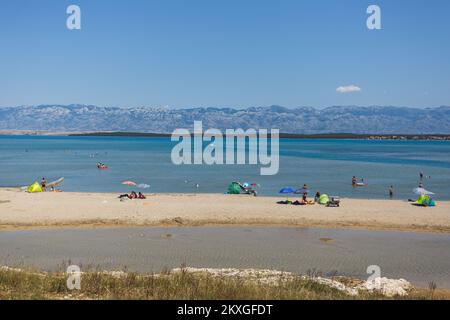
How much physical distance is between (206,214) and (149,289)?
1621cm

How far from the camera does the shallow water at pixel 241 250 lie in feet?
53.1

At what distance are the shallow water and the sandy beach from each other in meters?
1.33

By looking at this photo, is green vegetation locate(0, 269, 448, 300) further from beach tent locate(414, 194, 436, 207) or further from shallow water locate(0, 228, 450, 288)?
beach tent locate(414, 194, 436, 207)

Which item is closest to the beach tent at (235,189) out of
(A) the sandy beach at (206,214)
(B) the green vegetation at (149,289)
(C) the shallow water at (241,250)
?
(A) the sandy beach at (206,214)

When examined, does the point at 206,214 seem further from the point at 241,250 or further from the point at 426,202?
the point at 426,202

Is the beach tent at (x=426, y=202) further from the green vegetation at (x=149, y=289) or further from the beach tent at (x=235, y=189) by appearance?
the green vegetation at (x=149, y=289)

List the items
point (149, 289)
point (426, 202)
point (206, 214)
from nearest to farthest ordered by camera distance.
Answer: point (149, 289)
point (206, 214)
point (426, 202)

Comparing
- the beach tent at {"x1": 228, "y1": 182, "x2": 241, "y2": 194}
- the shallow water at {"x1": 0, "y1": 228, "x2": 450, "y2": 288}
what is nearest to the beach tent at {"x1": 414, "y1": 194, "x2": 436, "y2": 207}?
the shallow water at {"x1": 0, "y1": 228, "x2": 450, "y2": 288}

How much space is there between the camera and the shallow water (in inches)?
637

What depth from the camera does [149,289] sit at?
9594 mm

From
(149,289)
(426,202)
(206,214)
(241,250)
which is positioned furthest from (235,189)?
(149,289)
